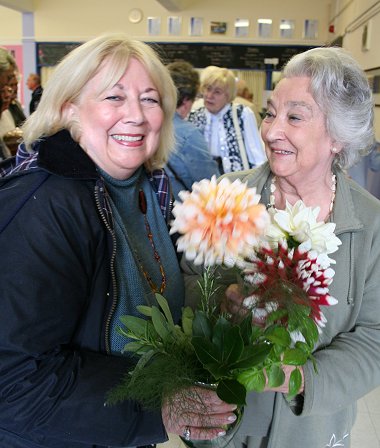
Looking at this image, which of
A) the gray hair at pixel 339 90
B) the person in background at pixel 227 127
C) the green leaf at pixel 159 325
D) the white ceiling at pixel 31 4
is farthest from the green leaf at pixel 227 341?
the white ceiling at pixel 31 4

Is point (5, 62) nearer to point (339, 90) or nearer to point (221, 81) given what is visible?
point (221, 81)

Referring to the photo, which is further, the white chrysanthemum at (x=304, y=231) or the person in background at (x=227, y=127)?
the person in background at (x=227, y=127)

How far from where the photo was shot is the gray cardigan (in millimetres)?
1365

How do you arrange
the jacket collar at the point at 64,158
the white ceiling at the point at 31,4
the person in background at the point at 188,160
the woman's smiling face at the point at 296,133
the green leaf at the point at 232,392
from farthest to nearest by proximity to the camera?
the white ceiling at the point at 31,4 → the person in background at the point at 188,160 → the woman's smiling face at the point at 296,133 → the jacket collar at the point at 64,158 → the green leaf at the point at 232,392

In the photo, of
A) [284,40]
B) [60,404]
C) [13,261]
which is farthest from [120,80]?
[284,40]

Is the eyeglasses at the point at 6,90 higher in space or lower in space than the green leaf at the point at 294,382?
higher

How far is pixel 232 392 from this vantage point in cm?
93

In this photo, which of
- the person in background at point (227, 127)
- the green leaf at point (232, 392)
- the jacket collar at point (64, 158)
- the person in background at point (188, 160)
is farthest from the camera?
the person in background at point (227, 127)

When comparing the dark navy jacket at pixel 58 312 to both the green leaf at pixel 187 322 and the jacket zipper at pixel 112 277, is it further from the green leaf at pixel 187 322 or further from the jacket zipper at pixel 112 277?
the green leaf at pixel 187 322

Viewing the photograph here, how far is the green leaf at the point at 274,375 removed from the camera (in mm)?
1008

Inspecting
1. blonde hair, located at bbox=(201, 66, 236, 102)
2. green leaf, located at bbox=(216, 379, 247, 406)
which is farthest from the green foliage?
blonde hair, located at bbox=(201, 66, 236, 102)

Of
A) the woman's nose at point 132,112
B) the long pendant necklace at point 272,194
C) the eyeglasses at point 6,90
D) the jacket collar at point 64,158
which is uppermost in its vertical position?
the eyeglasses at point 6,90

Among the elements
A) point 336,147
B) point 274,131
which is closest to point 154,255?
point 274,131

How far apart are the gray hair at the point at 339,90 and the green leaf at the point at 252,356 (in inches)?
32.3
